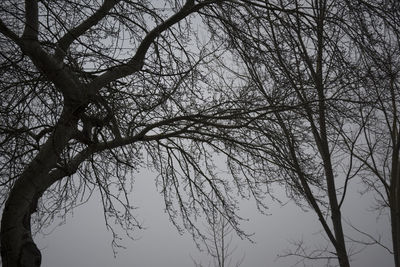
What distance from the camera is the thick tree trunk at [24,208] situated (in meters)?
3.23

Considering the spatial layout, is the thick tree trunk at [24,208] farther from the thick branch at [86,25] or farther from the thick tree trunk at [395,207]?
the thick tree trunk at [395,207]

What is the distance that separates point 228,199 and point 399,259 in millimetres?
3556

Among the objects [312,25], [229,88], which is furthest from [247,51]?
[229,88]

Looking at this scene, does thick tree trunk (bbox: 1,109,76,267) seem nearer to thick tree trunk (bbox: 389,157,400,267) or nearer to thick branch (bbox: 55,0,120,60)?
thick branch (bbox: 55,0,120,60)

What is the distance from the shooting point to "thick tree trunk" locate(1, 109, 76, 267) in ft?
10.6

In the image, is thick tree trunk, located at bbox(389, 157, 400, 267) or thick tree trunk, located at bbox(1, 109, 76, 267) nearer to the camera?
thick tree trunk, located at bbox(1, 109, 76, 267)

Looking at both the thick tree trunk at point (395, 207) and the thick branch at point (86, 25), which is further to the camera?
the thick tree trunk at point (395, 207)

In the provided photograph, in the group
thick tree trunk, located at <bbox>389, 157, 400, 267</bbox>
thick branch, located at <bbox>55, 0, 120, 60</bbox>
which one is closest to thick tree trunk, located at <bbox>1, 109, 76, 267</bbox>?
thick branch, located at <bbox>55, 0, 120, 60</bbox>

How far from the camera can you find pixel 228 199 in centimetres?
550

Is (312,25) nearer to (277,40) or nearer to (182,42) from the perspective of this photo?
(277,40)

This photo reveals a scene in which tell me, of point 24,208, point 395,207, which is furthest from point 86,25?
point 395,207

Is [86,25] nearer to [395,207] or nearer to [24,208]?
[24,208]

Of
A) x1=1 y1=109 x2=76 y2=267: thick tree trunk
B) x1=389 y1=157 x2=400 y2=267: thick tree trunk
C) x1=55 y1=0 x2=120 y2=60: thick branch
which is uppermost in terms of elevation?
x1=389 y1=157 x2=400 y2=267: thick tree trunk

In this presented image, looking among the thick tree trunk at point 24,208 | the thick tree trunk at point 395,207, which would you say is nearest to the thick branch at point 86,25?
the thick tree trunk at point 24,208
